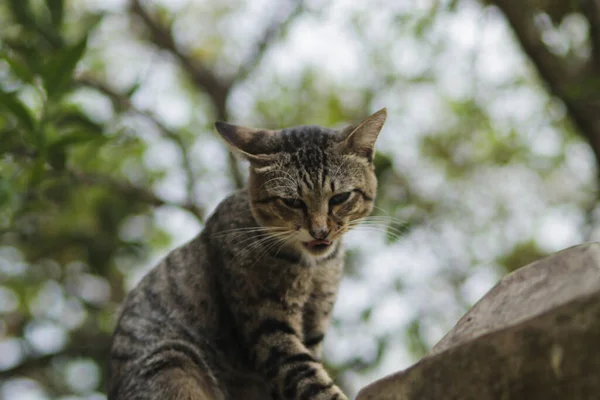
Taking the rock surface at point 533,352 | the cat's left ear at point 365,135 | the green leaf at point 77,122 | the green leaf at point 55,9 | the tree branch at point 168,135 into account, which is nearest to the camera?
the rock surface at point 533,352

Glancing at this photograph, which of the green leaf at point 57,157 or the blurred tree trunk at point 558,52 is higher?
the green leaf at point 57,157

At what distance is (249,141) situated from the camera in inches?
145

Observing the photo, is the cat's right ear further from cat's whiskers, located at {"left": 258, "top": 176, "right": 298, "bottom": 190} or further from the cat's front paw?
the cat's front paw

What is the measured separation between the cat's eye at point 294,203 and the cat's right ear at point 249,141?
0.86 feet

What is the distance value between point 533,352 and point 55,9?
352 cm

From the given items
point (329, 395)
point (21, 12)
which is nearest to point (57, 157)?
point (21, 12)

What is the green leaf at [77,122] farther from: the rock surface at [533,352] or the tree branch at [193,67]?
the rock surface at [533,352]

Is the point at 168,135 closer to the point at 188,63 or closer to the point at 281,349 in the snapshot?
the point at 188,63

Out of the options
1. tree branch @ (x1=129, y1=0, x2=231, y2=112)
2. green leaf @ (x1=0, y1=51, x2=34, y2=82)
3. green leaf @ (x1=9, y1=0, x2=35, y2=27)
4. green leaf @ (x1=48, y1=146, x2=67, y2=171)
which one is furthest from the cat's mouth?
tree branch @ (x1=129, y1=0, x2=231, y2=112)

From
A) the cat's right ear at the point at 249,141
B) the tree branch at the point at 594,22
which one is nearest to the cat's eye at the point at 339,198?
the cat's right ear at the point at 249,141

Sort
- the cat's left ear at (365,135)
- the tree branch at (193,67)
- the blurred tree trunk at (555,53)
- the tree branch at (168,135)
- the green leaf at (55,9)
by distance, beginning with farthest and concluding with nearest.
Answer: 1. the tree branch at (193,67)
2. the blurred tree trunk at (555,53)
3. the tree branch at (168,135)
4. the green leaf at (55,9)
5. the cat's left ear at (365,135)

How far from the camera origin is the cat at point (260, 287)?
3252mm

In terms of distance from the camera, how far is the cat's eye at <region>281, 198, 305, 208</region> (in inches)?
136

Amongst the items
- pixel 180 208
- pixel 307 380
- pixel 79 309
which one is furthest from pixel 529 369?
pixel 79 309
